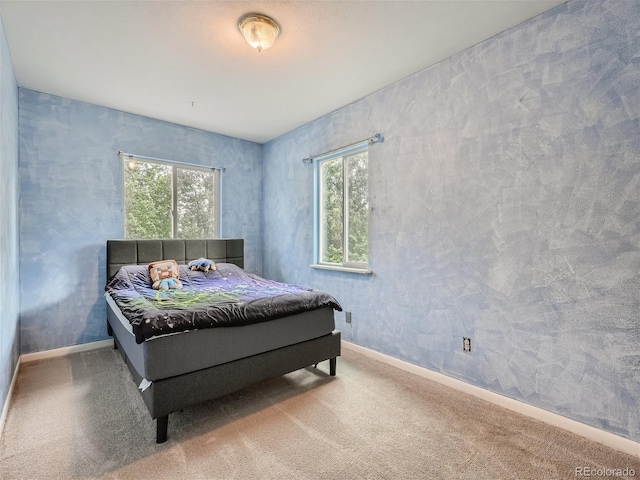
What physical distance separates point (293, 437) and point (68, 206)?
128 inches

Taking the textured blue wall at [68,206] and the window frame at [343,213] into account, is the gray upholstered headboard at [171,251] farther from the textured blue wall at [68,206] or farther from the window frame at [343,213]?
the window frame at [343,213]

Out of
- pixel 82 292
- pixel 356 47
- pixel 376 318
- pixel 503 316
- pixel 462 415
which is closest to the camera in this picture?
pixel 462 415

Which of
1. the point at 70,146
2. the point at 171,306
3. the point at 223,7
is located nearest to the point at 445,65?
the point at 223,7

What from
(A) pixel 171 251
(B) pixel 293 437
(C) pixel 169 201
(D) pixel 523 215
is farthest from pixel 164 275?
(D) pixel 523 215

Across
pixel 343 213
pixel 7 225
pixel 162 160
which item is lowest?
pixel 7 225

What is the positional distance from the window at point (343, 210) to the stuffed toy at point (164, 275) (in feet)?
5.33

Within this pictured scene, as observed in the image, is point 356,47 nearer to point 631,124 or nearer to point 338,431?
point 631,124

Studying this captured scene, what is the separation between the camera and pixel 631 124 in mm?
1783

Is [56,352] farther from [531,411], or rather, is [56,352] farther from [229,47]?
[531,411]

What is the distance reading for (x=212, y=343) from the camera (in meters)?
2.05

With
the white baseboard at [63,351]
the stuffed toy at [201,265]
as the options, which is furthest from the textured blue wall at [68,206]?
the stuffed toy at [201,265]

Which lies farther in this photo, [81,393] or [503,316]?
[81,393]

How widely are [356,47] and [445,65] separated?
2.55 feet

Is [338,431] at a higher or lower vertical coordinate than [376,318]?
lower
